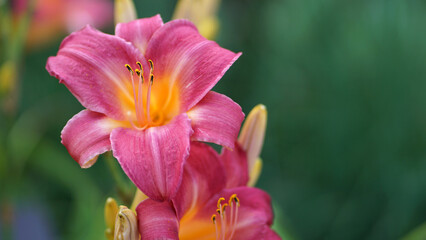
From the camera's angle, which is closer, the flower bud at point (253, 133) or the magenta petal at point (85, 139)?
the magenta petal at point (85, 139)

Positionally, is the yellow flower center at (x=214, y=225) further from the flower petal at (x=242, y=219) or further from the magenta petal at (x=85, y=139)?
the magenta petal at (x=85, y=139)

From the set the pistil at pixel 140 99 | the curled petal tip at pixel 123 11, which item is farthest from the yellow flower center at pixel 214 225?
the curled petal tip at pixel 123 11

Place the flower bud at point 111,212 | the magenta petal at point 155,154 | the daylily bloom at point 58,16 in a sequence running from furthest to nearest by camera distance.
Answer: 1. the daylily bloom at point 58,16
2. the flower bud at point 111,212
3. the magenta petal at point 155,154

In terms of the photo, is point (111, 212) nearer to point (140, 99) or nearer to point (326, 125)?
point (140, 99)

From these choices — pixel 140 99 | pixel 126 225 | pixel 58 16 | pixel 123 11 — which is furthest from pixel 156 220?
pixel 58 16

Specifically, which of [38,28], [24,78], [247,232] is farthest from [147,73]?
[24,78]

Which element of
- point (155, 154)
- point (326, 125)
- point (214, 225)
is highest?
point (155, 154)

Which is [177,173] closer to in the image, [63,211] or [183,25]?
[183,25]
